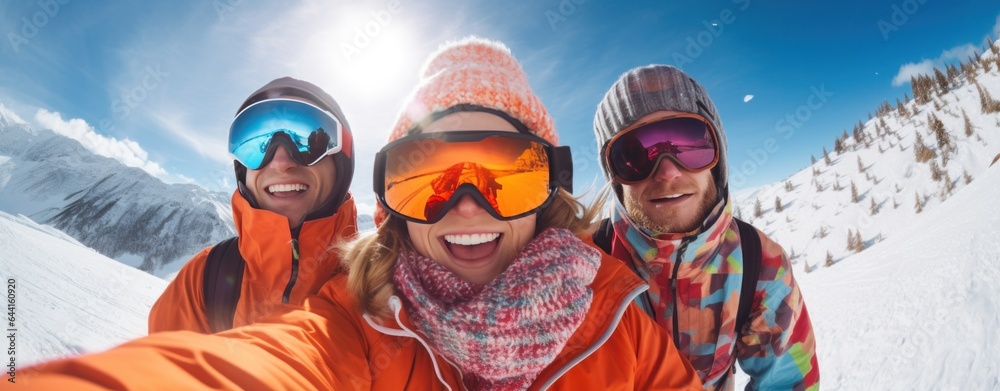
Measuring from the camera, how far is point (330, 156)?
6.94 feet

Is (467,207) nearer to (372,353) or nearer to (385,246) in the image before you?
(385,246)

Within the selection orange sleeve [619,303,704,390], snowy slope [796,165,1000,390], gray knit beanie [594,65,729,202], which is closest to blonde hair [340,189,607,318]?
orange sleeve [619,303,704,390]

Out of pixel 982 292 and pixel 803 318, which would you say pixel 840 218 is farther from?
pixel 803 318

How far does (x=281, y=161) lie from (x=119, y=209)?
140 m

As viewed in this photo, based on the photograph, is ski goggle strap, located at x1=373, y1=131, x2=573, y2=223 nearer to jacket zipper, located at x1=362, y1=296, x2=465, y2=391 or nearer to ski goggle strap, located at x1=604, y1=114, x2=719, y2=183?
jacket zipper, located at x1=362, y1=296, x2=465, y2=391

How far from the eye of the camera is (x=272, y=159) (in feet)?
6.53

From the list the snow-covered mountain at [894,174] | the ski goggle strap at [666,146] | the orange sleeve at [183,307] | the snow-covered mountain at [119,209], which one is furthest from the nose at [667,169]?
the snow-covered mountain at [119,209]

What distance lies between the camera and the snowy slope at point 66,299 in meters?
2.41

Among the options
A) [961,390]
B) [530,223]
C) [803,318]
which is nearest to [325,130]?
[530,223]

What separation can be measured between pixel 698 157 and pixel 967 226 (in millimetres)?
3842

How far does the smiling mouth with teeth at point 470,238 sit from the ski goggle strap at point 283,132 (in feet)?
3.22

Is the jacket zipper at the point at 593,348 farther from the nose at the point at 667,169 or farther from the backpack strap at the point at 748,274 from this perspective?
the backpack strap at the point at 748,274

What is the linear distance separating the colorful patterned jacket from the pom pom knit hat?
0.90 m

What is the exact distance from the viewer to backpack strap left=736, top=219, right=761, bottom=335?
6.26 ft
